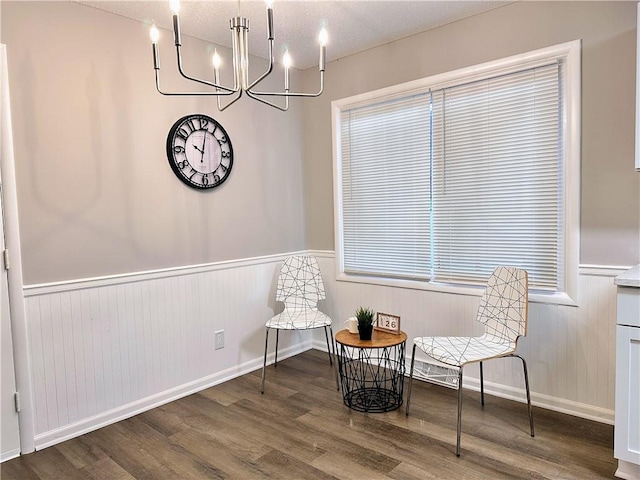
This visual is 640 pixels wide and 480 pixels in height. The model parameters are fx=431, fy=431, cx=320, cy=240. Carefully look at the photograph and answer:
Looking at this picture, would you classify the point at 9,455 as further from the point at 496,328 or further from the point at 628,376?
the point at 628,376

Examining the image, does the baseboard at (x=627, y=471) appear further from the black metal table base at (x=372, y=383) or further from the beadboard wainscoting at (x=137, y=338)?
the beadboard wainscoting at (x=137, y=338)

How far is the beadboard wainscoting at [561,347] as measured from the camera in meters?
2.44

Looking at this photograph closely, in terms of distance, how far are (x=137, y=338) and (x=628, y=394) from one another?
8.84 feet

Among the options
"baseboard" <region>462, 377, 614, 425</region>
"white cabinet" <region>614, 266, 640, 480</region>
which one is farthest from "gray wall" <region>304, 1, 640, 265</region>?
"baseboard" <region>462, 377, 614, 425</region>

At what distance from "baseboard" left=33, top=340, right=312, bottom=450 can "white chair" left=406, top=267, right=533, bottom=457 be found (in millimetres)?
1367

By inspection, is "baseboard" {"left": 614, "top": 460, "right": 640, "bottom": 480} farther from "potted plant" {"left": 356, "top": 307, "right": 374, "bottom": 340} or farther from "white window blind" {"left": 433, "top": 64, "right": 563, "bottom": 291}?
"potted plant" {"left": 356, "top": 307, "right": 374, "bottom": 340}

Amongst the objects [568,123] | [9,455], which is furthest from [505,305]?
[9,455]

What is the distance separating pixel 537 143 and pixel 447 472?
1927 mm

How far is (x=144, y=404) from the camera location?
2811mm

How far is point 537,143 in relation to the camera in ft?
8.61

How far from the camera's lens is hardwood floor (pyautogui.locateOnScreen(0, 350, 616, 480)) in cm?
210

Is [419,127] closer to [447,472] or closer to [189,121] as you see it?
[189,121]

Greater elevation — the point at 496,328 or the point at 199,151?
the point at 199,151

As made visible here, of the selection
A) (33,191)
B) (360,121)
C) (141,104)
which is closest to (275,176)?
(360,121)
